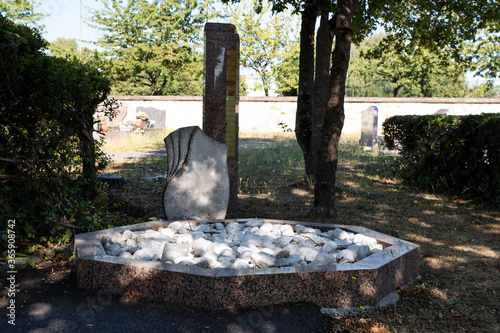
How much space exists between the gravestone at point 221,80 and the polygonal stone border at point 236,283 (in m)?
3.10

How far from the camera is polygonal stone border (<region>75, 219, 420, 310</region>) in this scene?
128 inches

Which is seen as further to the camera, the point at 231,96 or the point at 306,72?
the point at 306,72

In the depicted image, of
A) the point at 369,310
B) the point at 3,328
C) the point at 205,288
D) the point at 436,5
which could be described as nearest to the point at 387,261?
the point at 369,310

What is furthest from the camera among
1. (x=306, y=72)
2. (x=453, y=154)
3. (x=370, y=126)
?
(x=370, y=126)

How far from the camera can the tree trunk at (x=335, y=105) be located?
5.82 m

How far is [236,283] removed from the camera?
3.24 meters

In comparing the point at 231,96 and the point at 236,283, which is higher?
the point at 231,96

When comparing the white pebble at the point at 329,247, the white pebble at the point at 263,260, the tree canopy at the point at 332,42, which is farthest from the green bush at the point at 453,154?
the white pebble at the point at 263,260

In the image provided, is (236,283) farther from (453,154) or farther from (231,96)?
(453,154)

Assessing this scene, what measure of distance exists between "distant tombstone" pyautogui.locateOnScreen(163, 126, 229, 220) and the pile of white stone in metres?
0.59

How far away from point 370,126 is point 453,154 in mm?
7406

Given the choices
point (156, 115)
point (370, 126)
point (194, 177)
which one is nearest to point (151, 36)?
point (156, 115)

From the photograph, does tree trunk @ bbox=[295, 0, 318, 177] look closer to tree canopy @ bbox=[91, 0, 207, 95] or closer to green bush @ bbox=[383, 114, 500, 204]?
green bush @ bbox=[383, 114, 500, 204]

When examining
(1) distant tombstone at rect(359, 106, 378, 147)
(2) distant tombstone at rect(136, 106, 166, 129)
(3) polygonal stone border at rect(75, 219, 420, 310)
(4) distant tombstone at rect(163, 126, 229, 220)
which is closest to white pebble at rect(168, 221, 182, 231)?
(4) distant tombstone at rect(163, 126, 229, 220)
